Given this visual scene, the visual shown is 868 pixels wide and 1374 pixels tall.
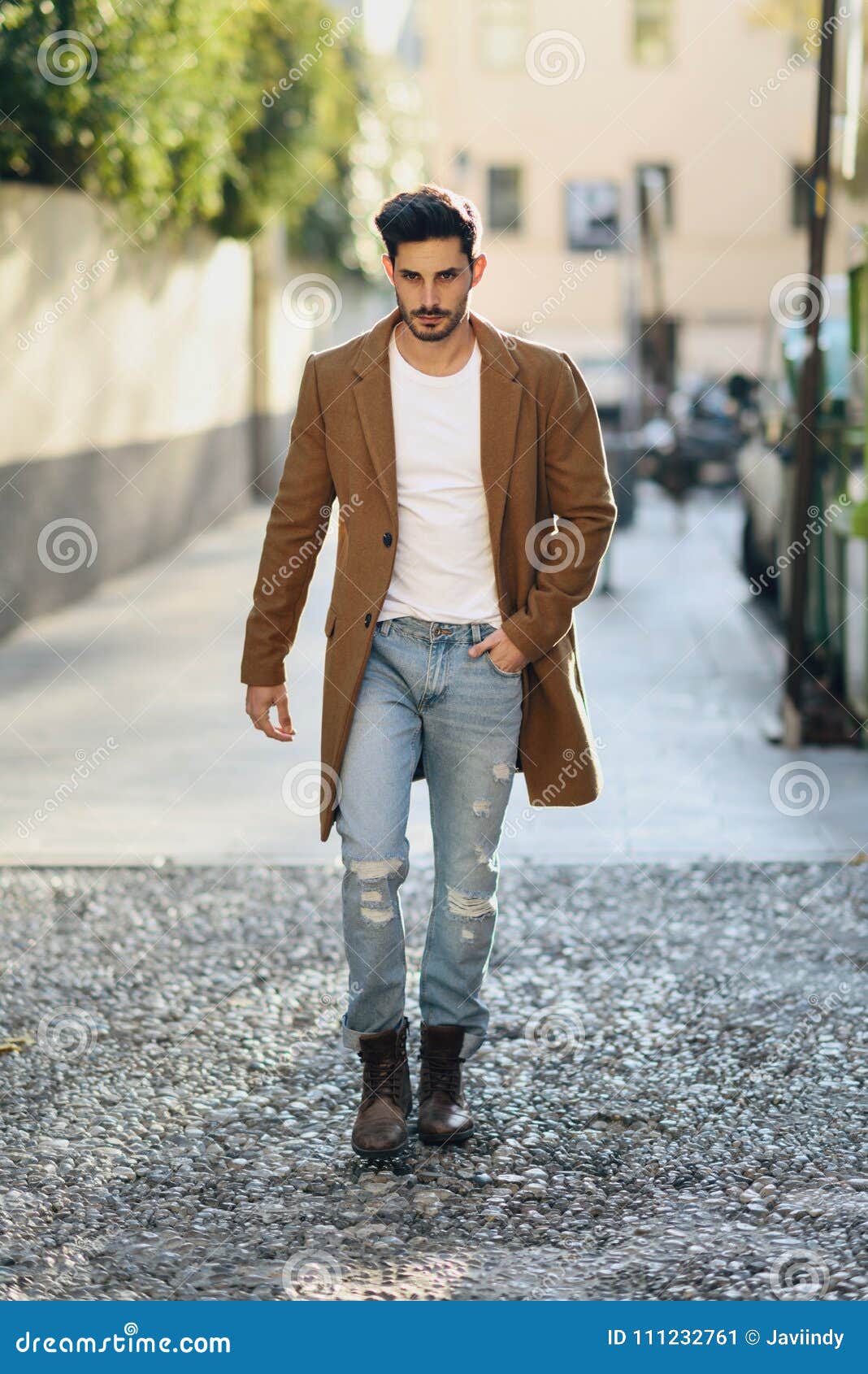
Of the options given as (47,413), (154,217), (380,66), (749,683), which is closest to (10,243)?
(47,413)

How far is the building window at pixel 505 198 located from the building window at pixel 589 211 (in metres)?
0.99

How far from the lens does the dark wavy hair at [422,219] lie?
11.1 ft

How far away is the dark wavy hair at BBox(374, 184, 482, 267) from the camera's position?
11.1 feet

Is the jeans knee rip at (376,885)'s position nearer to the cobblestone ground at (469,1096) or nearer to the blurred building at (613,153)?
the cobblestone ground at (469,1096)

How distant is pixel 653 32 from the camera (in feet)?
114

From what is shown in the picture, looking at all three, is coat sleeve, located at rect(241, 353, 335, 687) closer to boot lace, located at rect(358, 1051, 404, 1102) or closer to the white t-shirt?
the white t-shirt

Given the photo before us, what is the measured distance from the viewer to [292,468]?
3654 millimetres

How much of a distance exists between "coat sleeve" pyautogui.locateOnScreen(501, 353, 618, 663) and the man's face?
0.99 feet

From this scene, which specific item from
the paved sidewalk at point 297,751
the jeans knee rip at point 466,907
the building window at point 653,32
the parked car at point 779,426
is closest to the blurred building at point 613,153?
the building window at point 653,32

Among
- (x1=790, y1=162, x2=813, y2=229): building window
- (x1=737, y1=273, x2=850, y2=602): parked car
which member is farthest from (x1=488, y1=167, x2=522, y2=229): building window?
(x1=737, y1=273, x2=850, y2=602): parked car

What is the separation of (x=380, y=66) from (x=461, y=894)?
1965 centimetres

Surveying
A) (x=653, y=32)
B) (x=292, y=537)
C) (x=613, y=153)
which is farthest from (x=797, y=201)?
(x=292, y=537)

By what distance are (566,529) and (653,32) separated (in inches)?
1325

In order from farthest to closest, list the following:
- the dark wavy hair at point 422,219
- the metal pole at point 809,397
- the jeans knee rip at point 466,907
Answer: the metal pole at point 809,397
the jeans knee rip at point 466,907
the dark wavy hair at point 422,219
